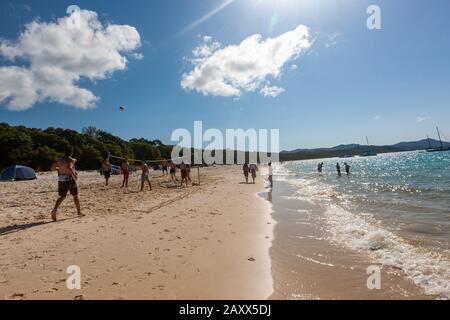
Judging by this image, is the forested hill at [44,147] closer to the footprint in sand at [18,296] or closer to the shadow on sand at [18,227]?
the shadow on sand at [18,227]

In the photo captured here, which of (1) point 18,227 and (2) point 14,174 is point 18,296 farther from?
(2) point 14,174

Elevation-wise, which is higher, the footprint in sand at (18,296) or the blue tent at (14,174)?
the blue tent at (14,174)

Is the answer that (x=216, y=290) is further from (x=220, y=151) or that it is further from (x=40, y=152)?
(x=220, y=151)

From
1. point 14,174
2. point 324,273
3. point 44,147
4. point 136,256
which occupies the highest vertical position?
point 44,147

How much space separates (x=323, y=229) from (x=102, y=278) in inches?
240

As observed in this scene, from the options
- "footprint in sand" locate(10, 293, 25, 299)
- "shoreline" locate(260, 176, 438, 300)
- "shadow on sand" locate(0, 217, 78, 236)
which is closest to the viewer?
"footprint in sand" locate(10, 293, 25, 299)

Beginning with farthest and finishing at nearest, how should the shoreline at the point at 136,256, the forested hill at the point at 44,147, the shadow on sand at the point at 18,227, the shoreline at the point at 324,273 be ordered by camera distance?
the forested hill at the point at 44,147
the shadow on sand at the point at 18,227
the shoreline at the point at 324,273
the shoreline at the point at 136,256

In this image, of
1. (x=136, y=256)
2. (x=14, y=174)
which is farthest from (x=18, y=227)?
(x=14, y=174)

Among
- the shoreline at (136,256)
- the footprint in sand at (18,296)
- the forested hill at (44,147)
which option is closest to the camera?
the footprint in sand at (18,296)

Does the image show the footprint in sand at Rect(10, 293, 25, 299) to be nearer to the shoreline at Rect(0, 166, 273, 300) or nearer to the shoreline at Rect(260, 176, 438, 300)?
the shoreline at Rect(0, 166, 273, 300)

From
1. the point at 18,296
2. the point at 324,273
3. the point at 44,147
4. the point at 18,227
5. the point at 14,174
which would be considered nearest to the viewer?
the point at 18,296

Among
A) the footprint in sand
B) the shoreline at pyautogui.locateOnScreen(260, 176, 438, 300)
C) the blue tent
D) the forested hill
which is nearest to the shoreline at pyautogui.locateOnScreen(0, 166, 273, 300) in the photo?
the footprint in sand

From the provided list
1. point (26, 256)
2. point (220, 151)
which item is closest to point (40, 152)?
point (26, 256)

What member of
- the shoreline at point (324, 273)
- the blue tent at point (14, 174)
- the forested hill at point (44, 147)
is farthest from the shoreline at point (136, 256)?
the forested hill at point (44, 147)
